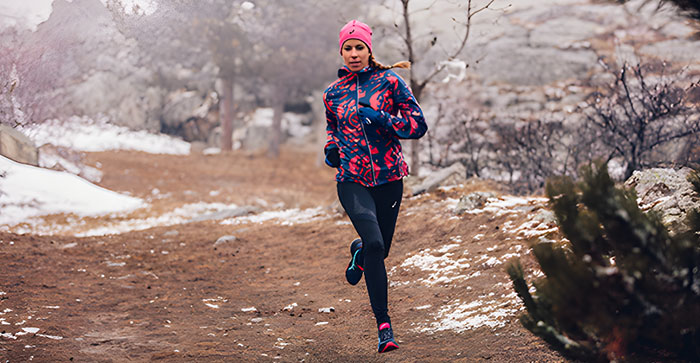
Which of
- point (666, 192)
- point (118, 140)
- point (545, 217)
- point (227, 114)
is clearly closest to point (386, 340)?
point (545, 217)

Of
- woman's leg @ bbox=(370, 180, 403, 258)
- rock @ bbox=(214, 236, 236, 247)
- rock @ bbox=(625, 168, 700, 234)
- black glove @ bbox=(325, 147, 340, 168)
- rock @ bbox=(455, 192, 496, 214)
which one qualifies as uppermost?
black glove @ bbox=(325, 147, 340, 168)

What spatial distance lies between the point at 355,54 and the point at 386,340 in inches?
72.4

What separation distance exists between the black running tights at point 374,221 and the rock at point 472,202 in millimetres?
3745

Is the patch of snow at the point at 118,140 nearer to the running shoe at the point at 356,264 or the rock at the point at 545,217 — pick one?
the rock at the point at 545,217

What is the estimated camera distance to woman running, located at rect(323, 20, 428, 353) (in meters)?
3.42

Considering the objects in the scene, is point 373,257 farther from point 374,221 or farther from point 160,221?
point 160,221

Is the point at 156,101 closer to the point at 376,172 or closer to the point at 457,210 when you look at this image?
the point at 457,210

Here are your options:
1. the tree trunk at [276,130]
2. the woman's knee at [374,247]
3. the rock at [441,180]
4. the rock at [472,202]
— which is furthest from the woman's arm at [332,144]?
the tree trunk at [276,130]

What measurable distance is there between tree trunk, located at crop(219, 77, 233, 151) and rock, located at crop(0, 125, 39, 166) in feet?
48.4

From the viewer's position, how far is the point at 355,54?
11.9 ft

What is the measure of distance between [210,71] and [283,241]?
54.6 ft

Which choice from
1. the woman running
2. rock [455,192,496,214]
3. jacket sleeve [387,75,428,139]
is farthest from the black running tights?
rock [455,192,496,214]

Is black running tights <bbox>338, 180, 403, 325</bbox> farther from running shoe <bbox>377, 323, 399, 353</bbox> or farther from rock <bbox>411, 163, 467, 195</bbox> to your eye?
rock <bbox>411, 163, 467, 195</bbox>

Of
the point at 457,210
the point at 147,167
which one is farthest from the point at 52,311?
the point at 147,167
